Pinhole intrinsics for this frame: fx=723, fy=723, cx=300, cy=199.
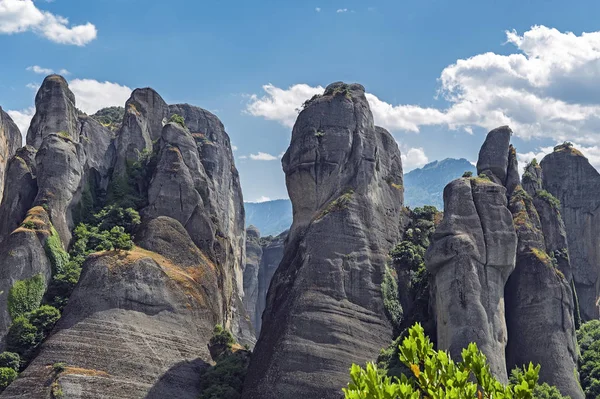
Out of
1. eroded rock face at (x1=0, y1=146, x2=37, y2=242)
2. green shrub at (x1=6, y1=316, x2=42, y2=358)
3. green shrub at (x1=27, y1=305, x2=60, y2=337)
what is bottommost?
green shrub at (x1=6, y1=316, x2=42, y2=358)

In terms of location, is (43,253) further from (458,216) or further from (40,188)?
(458,216)

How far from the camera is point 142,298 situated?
6191cm

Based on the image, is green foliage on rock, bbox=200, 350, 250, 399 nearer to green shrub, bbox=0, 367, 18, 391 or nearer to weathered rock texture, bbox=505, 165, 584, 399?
green shrub, bbox=0, 367, 18, 391

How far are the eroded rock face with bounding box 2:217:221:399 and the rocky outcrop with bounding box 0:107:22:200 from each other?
4390cm

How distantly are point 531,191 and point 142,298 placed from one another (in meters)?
41.8

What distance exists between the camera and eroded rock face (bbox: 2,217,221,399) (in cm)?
5506

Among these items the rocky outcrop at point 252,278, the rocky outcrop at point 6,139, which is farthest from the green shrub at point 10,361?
the rocky outcrop at point 252,278

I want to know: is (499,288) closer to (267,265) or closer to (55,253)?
(55,253)

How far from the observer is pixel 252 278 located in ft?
490

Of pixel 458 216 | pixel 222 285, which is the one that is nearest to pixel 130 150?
pixel 222 285

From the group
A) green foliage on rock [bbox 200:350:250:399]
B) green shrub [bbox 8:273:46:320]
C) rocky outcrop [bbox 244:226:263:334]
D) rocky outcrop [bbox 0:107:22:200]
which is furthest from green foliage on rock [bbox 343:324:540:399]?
rocky outcrop [bbox 244:226:263:334]

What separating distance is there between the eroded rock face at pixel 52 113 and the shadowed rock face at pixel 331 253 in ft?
90.9

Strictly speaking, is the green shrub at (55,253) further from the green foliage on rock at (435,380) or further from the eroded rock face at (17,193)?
the green foliage on rock at (435,380)

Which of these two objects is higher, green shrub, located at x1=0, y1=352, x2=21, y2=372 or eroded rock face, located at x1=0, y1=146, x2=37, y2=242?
eroded rock face, located at x1=0, y1=146, x2=37, y2=242
